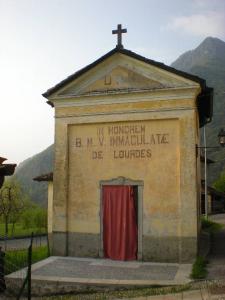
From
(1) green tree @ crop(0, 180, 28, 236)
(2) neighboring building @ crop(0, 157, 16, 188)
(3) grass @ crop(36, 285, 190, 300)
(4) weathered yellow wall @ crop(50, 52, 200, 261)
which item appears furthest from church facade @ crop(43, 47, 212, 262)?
(1) green tree @ crop(0, 180, 28, 236)

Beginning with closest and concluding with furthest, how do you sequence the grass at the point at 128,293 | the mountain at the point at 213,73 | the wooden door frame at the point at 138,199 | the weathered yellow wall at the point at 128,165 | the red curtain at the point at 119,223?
the grass at the point at 128,293, the weathered yellow wall at the point at 128,165, the wooden door frame at the point at 138,199, the red curtain at the point at 119,223, the mountain at the point at 213,73

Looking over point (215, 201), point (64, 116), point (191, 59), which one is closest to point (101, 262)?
point (64, 116)

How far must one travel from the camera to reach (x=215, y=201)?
3981cm

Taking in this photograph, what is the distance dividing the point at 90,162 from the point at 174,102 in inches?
140

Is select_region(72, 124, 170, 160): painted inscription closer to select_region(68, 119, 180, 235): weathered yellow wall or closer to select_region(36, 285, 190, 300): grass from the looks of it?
select_region(68, 119, 180, 235): weathered yellow wall

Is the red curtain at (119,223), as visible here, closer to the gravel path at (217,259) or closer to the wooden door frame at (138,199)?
the wooden door frame at (138,199)

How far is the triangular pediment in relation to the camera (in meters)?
13.2

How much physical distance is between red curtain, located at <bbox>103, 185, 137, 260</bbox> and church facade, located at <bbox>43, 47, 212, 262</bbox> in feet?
0.11

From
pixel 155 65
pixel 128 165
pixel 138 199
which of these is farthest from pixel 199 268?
pixel 155 65

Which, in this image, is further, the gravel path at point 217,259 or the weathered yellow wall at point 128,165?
the weathered yellow wall at point 128,165

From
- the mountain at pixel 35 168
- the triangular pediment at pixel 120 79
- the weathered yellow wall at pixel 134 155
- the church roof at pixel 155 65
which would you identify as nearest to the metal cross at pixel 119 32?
the church roof at pixel 155 65

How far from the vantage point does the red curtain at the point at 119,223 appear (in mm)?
13078

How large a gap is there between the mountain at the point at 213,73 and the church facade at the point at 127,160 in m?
2.06

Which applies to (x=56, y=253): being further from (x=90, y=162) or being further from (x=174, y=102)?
(x=174, y=102)
